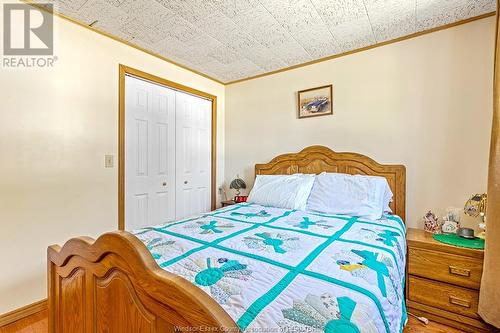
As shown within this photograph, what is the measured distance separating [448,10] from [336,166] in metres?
1.55

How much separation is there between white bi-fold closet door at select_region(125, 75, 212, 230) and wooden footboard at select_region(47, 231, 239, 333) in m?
1.35

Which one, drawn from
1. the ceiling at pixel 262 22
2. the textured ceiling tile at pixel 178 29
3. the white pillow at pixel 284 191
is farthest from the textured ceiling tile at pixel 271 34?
the white pillow at pixel 284 191

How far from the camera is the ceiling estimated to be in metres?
Result: 1.81

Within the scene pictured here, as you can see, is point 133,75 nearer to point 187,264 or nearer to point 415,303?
point 187,264

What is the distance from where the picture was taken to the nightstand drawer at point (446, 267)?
5.27ft

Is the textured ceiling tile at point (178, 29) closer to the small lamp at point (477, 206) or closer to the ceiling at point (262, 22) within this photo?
the ceiling at point (262, 22)

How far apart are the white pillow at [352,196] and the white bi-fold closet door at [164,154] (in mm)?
1610

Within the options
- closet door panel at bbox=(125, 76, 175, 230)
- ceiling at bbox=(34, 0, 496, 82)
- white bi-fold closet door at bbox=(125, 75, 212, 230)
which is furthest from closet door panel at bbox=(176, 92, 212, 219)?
ceiling at bbox=(34, 0, 496, 82)

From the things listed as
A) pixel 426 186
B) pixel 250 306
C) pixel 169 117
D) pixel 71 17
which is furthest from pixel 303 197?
pixel 71 17

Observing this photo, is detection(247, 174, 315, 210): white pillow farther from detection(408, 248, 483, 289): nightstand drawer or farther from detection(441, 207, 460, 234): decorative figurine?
detection(441, 207, 460, 234): decorative figurine

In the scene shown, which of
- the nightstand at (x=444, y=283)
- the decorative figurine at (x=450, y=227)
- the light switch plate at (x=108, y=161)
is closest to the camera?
the nightstand at (x=444, y=283)

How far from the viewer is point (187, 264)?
1072 mm

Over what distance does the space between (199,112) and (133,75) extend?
0.97 m

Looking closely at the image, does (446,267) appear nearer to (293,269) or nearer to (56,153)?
(293,269)
